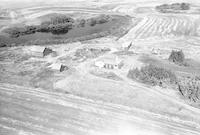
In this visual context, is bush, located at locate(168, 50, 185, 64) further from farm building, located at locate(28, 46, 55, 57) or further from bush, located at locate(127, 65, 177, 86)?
farm building, located at locate(28, 46, 55, 57)

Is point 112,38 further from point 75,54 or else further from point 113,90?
point 113,90

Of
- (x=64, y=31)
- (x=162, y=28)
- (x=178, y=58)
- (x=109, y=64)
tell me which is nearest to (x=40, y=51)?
(x=109, y=64)

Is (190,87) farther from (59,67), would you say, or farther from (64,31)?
(64,31)

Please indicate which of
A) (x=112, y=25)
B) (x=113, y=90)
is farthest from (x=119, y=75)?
(x=112, y=25)

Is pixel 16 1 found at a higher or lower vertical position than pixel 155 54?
higher

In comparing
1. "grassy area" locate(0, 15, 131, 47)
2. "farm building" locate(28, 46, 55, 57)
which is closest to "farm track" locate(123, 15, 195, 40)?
"grassy area" locate(0, 15, 131, 47)

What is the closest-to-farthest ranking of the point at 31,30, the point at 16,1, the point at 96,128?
the point at 96,128, the point at 31,30, the point at 16,1

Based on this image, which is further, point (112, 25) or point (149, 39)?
point (112, 25)
